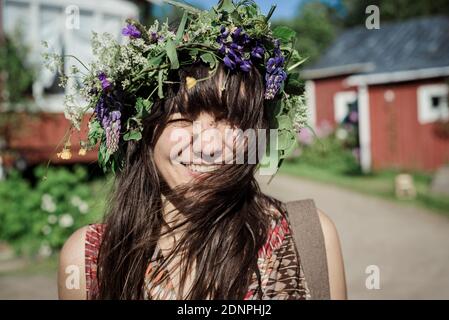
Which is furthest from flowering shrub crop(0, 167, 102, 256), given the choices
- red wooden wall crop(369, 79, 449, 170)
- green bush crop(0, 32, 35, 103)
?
red wooden wall crop(369, 79, 449, 170)

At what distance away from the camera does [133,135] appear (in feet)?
5.94

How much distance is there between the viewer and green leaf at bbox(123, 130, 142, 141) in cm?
Result: 180

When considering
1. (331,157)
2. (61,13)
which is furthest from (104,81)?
(331,157)

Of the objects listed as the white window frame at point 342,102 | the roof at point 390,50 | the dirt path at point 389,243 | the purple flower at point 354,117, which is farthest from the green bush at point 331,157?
the dirt path at point 389,243

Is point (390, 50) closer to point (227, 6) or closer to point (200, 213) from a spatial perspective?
point (227, 6)

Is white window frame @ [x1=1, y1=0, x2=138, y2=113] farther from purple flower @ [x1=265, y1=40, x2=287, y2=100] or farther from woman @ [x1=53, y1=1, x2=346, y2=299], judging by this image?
purple flower @ [x1=265, y1=40, x2=287, y2=100]

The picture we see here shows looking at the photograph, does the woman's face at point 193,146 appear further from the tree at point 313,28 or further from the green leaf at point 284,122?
the tree at point 313,28

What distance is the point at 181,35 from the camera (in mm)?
1781

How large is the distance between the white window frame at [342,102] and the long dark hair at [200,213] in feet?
59.7

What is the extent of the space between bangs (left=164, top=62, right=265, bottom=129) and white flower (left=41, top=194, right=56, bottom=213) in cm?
533

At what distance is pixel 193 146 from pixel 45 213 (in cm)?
554

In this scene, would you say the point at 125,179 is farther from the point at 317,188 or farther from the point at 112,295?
the point at 317,188
